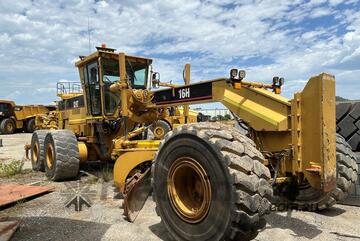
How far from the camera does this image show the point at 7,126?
103ft

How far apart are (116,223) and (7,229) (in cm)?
138

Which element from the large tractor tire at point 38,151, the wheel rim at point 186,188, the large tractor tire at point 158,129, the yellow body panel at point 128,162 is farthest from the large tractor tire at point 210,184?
the large tractor tire at point 38,151

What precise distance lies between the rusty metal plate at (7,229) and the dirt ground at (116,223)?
10cm

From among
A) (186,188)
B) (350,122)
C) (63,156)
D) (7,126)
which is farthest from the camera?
(7,126)

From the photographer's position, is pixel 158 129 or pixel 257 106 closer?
→ pixel 257 106

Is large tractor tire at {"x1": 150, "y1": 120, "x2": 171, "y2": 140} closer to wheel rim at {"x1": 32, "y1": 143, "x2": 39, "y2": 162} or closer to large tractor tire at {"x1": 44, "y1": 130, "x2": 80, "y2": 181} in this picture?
large tractor tire at {"x1": 44, "y1": 130, "x2": 80, "y2": 181}

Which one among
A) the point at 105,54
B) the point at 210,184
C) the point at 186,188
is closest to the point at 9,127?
the point at 105,54

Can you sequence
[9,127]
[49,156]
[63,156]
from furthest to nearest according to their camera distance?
[9,127]
[49,156]
[63,156]

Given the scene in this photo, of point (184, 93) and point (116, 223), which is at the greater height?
point (184, 93)

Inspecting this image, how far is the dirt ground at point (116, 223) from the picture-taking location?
4.55 metres

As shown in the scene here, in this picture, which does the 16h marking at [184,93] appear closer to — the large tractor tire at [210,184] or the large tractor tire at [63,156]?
the large tractor tire at [210,184]

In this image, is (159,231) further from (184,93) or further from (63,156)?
(63,156)

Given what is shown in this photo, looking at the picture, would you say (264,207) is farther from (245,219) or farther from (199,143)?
(199,143)

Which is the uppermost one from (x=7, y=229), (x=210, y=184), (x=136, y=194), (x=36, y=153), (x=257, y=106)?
(x=257, y=106)
